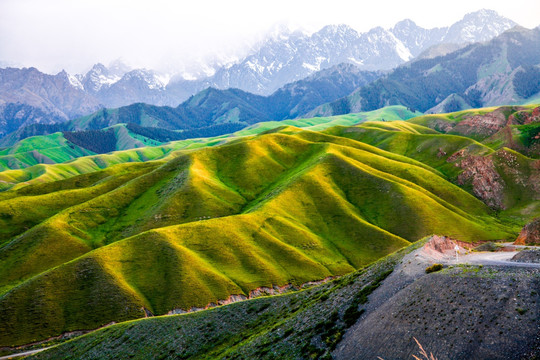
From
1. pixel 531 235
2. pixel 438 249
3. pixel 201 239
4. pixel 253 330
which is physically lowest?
pixel 201 239

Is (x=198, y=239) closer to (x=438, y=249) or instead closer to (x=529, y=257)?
(x=438, y=249)

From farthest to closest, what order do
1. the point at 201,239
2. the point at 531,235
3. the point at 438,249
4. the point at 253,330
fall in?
the point at 201,239
the point at 531,235
the point at 253,330
the point at 438,249

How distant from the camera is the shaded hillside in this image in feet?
355

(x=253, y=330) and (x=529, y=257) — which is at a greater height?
(x=529, y=257)

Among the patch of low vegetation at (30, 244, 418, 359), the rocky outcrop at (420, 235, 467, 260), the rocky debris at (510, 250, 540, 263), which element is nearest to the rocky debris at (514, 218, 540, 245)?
the rocky outcrop at (420, 235, 467, 260)

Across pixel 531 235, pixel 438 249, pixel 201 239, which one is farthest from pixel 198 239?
pixel 531 235

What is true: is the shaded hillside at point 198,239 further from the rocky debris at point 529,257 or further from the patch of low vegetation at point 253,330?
the rocky debris at point 529,257

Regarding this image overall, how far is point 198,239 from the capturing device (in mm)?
137500

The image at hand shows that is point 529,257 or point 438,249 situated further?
point 438,249

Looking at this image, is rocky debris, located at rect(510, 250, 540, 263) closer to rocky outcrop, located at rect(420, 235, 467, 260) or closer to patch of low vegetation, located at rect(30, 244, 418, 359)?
rocky outcrop, located at rect(420, 235, 467, 260)

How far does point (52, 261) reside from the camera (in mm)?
143875

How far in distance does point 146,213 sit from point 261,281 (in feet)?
264

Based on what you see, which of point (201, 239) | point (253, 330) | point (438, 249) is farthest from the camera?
point (201, 239)

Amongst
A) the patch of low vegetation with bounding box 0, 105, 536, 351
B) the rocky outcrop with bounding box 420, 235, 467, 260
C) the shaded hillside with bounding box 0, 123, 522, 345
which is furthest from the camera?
the shaded hillside with bounding box 0, 123, 522, 345
